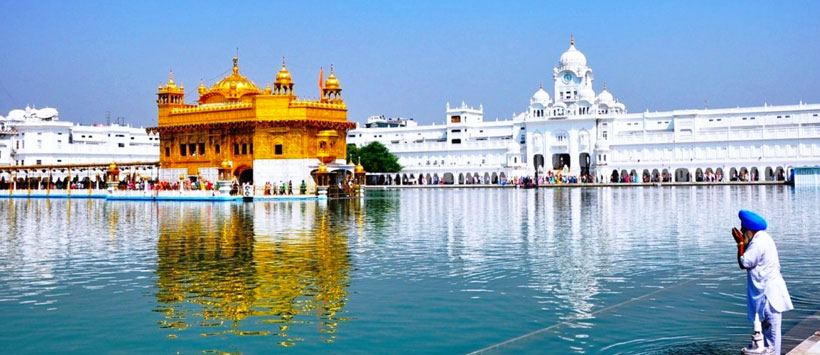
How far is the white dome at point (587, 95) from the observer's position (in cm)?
8735

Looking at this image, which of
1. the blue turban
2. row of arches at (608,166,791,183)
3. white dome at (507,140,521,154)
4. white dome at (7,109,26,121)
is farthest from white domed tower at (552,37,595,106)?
the blue turban

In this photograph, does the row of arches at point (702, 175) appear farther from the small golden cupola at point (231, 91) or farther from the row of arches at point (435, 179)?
the small golden cupola at point (231, 91)

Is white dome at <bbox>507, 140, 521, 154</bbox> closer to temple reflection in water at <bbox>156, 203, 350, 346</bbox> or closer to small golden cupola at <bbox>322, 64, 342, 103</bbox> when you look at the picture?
small golden cupola at <bbox>322, 64, 342, 103</bbox>

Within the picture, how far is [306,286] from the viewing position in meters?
11.9

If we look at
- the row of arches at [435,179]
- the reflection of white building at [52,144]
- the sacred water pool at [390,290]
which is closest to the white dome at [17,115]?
the reflection of white building at [52,144]

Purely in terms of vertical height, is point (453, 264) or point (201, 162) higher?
point (201, 162)

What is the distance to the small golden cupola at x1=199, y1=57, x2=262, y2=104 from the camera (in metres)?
51.0

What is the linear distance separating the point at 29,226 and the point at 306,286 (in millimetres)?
15515

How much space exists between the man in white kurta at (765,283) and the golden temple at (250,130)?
4025 centimetres

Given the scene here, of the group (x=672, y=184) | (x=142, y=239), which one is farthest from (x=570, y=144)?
(x=142, y=239)

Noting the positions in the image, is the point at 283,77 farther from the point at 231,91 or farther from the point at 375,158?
the point at 375,158

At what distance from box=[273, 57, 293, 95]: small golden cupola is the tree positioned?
39.7 metres

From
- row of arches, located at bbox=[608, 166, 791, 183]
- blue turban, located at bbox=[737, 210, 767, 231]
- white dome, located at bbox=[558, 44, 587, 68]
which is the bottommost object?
blue turban, located at bbox=[737, 210, 767, 231]

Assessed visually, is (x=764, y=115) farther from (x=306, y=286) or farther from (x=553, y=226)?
(x=306, y=286)
